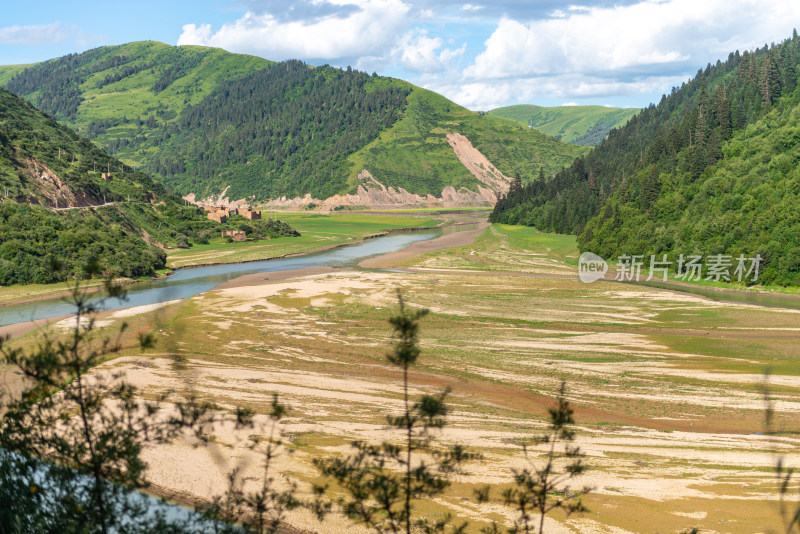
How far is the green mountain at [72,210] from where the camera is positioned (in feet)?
233

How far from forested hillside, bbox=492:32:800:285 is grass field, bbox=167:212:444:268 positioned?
5110 cm

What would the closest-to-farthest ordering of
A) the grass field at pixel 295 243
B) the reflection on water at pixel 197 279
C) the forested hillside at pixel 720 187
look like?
the reflection on water at pixel 197 279
the forested hillside at pixel 720 187
the grass field at pixel 295 243

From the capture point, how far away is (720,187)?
8988 cm

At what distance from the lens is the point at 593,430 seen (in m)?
28.0

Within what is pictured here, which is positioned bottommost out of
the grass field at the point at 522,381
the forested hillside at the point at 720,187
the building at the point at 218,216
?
the grass field at the point at 522,381

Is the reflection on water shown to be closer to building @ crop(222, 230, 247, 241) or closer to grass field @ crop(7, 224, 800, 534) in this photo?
grass field @ crop(7, 224, 800, 534)

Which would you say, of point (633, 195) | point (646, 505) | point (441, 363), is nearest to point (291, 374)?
point (441, 363)

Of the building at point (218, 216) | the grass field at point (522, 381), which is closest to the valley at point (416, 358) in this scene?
the grass field at point (522, 381)

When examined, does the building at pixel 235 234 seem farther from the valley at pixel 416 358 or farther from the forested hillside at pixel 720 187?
the forested hillside at pixel 720 187

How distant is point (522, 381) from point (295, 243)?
97346 millimetres

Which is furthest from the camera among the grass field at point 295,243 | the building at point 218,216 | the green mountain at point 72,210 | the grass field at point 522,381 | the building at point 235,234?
the building at point 218,216

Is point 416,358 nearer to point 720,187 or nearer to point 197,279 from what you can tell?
point 197,279

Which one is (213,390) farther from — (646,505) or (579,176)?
(579,176)

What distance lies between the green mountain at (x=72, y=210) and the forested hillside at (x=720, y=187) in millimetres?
72000
